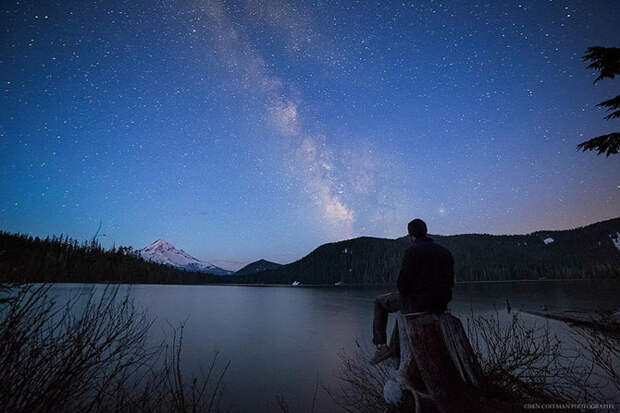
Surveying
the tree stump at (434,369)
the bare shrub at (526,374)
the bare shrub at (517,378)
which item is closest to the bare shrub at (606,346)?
the bare shrub at (517,378)

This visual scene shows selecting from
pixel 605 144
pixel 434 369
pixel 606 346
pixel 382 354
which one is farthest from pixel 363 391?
pixel 605 144

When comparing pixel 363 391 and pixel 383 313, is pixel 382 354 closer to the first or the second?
pixel 383 313

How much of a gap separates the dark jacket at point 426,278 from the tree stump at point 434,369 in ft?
0.66

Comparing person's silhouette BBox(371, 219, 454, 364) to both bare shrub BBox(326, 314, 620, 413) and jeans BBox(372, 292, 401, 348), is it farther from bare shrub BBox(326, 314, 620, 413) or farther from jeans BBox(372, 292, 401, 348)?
bare shrub BBox(326, 314, 620, 413)

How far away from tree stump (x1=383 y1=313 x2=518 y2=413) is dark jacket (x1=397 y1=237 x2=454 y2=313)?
0.66 feet

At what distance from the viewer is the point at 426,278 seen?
426 cm

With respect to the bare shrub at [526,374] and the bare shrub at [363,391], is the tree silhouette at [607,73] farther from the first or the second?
the bare shrub at [363,391]

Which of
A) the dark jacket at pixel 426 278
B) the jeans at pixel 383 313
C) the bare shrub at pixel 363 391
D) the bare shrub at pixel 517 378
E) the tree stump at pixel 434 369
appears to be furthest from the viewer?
the bare shrub at pixel 363 391

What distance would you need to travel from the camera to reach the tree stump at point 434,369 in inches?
139

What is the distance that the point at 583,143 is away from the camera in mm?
8953

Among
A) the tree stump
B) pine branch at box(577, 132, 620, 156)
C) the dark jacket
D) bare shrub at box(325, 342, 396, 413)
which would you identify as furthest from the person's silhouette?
pine branch at box(577, 132, 620, 156)

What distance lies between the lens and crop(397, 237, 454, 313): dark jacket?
165 inches

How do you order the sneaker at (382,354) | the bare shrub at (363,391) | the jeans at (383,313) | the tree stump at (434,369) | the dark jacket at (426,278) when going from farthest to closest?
the bare shrub at (363,391) < the jeans at (383,313) < the sneaker at (382,354) < the dark jacket at (426,278) < the tree stump at (434,369)

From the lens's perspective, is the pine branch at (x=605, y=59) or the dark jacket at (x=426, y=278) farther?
the pine branch at (x=605, y=59)
